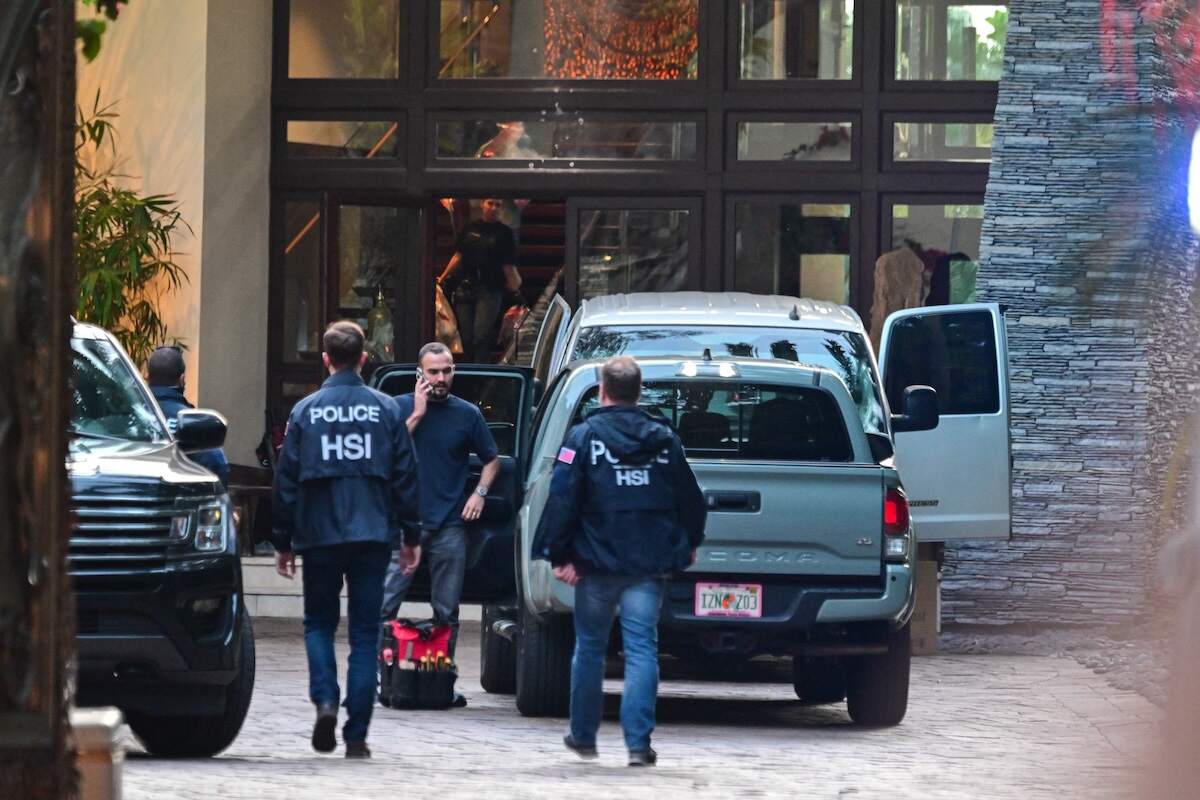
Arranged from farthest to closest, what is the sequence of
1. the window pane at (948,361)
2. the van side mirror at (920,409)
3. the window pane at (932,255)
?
1. the window pane at (932,255)
2. the window pane at (948,361)
3. the van side mirror at (920,409)

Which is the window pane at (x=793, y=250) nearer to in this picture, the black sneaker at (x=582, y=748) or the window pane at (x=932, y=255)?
the window pane at (x=932, y=255)

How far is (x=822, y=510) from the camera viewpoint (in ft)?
34.3

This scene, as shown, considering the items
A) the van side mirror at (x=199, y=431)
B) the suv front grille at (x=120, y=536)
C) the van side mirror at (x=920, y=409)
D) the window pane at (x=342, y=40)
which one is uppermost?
the window pane at (x=342, y=40)

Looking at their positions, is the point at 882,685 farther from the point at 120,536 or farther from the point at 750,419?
the point at 120,536

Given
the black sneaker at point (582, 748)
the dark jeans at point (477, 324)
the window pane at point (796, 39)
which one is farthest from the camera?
the dark jeans at point (477, 324)

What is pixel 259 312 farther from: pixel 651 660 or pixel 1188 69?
pixel 1188 69

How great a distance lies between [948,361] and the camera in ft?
47.8

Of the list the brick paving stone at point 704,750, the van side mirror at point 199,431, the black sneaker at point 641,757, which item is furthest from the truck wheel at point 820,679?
the van side mirror at point 199,431

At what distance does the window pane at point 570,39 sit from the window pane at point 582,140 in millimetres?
418

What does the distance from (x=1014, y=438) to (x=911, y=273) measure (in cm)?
226

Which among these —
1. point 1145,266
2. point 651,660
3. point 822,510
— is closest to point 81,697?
point 651,660

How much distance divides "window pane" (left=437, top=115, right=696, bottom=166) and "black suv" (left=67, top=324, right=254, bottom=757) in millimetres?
9751

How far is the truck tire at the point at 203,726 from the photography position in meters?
9.12

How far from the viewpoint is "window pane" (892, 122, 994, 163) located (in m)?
18.6
